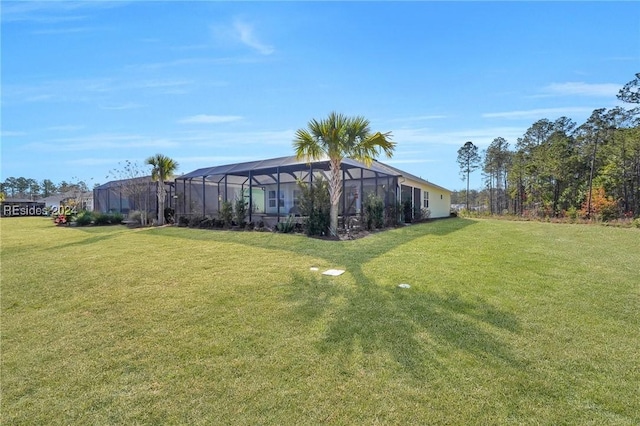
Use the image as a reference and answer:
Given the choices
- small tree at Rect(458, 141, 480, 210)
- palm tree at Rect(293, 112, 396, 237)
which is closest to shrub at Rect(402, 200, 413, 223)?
palm tree at Rect(293, 112, 396, 237)

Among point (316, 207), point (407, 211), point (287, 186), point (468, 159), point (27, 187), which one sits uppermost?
point (468, 159)

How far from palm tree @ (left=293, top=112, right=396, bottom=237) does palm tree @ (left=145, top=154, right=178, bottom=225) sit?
10.4m

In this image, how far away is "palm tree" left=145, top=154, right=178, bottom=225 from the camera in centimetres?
1753

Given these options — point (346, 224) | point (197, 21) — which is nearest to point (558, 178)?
point (346, 224)

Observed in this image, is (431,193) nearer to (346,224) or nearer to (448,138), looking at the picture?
(448,138)

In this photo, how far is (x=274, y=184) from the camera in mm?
19859

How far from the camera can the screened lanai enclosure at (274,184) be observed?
1420 cm

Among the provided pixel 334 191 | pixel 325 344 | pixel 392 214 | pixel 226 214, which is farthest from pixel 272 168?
pixel 325 344

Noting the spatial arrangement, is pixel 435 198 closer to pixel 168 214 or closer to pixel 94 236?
pixel 168 214

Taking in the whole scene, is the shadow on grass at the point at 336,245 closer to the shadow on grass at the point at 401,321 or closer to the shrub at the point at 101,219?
the shadow on grass at the point at 401,321

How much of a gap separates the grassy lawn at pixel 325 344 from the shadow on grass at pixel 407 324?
2 cm

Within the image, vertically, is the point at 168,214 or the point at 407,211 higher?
the point at 407,211

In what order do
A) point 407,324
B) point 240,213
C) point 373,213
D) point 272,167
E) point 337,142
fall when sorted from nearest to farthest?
point 407,324 < point 337,142 < point 373,213 < point 240,213 < point 272,167

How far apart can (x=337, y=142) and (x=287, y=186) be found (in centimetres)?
977
